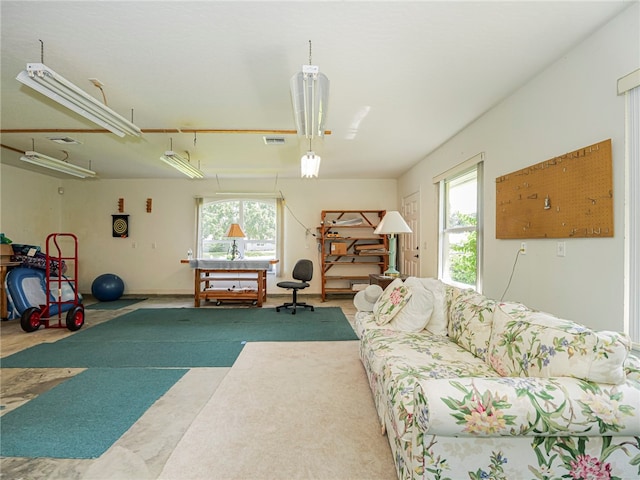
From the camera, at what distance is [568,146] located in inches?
79.1

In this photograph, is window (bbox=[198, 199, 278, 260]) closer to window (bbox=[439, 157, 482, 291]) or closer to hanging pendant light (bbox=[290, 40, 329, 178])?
window (bbox=[439, 157, 482, 291])

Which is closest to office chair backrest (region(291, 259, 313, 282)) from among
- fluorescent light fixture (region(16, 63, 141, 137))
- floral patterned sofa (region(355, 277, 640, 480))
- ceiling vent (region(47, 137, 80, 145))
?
fluorescent light fixture (region(16, 63, 141, 137))

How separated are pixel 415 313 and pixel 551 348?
3.68ft

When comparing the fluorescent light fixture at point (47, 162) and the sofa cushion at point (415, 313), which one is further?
the fluorescent light fixture at point (47, 162)

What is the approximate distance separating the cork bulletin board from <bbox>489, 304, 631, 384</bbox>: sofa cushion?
2.38ft

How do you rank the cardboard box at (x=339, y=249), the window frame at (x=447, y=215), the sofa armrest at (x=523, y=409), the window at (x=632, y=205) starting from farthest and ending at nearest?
1. the cardboard box at (x=339, y=249)
2. the window frame at (x=447, y=215)
3. the window at (x=632, y=205)
4. the sofa armrest at (x=523, y=409)

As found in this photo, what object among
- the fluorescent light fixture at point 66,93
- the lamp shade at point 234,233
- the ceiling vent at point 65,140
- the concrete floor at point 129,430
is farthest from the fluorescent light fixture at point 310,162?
the ceiling vent at point 65,140

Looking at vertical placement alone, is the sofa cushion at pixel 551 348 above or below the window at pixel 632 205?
below

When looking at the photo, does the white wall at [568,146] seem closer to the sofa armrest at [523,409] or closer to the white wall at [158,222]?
the sofa armrest at [523,409]

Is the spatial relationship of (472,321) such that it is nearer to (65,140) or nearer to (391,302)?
(391,302)

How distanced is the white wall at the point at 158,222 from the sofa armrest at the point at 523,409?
17.2 feet

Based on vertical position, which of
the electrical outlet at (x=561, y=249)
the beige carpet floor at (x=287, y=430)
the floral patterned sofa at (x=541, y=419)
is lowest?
the beige carpet floor at (x=287, y=430)

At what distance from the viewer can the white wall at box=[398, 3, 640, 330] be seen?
65.9 inches

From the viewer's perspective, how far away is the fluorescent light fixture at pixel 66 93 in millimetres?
1864
